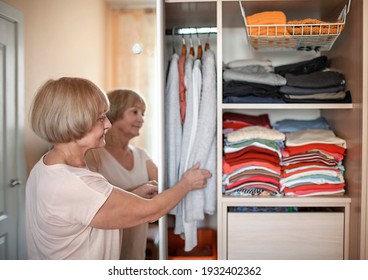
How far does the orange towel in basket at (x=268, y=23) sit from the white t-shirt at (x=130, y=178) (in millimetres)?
650

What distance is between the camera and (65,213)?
1.26m

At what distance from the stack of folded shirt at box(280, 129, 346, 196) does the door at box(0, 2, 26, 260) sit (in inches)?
42.3

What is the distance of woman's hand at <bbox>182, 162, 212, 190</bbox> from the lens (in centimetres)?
161

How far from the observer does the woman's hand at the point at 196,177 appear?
5.27 feet

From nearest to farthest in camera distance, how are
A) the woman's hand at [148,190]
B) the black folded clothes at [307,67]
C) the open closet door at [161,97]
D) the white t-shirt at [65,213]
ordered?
the white t-shirt at [65,213], the open closet door at [161,97], the woman's hand at [148,190], the black folded clothes at [307,67]

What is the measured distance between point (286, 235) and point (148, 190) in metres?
0.60

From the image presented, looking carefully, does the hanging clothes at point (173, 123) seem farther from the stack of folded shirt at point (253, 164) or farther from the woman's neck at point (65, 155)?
the woman's neck at point (65, 155)

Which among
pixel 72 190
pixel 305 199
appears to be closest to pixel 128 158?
pixel 72 190

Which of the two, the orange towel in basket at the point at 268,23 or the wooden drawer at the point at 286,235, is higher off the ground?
the orange towel in basket at the point at 268,23

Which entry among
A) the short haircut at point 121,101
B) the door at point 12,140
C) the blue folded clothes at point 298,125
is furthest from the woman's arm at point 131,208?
the blue folded clothes at point 298,125

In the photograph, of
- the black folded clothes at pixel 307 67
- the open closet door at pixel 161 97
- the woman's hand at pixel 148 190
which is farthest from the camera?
the black folded clothes at pixel 307 67

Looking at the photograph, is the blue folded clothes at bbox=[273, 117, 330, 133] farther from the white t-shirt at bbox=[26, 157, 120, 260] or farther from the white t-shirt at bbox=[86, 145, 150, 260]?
the white t-shirt at bbox=[26, 157, 120, 260]
